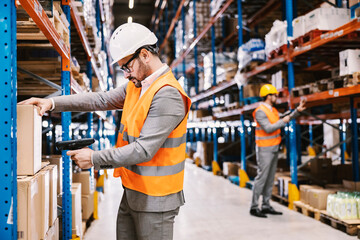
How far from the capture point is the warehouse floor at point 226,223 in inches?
189

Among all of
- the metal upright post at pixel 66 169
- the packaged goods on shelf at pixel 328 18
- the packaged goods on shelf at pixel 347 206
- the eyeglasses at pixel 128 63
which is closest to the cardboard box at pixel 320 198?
the packaged goods on shelf at pixel 347 206

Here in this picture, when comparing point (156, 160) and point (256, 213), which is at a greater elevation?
point (156, 160)

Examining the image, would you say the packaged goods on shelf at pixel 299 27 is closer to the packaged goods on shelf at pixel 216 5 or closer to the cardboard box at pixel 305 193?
the cardboard box at pixel 305 193

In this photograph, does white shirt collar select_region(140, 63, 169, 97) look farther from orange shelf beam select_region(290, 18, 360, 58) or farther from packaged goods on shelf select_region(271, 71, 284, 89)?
packaged goods on shelf select_region(271, 71, 284, 89)

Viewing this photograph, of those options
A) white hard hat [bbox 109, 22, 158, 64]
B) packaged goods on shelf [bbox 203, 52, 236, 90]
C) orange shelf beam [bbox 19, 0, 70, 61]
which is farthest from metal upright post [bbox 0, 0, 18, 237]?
packaged goods on shelf [bbox 203, 52, 236, 90]

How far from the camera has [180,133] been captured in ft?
7.11

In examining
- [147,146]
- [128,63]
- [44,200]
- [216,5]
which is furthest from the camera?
[216,5]

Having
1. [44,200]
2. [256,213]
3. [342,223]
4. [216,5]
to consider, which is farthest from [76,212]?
[216,5]

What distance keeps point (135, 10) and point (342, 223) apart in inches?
932

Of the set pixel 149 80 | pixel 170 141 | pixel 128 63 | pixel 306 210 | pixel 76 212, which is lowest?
pixel 306 210

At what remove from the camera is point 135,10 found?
25.9 meters

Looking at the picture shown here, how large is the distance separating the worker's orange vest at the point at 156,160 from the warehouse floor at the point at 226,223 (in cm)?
287

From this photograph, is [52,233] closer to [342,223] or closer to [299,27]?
[342,223]

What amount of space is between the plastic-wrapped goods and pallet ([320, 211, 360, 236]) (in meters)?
3.11
